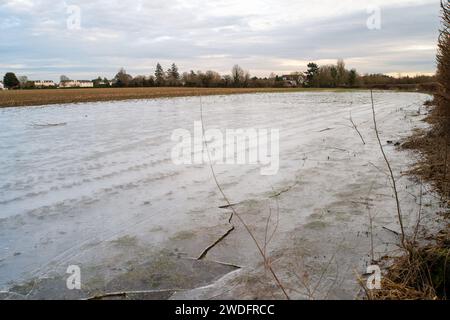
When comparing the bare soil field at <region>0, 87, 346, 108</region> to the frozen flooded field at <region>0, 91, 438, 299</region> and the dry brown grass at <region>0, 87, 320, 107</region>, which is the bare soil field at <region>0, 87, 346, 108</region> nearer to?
the dry brown grass at <region>0, 87, 320, 107</region>

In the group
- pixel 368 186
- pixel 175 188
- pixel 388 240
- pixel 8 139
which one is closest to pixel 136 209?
pixel 175 188

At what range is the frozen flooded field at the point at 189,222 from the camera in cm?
386

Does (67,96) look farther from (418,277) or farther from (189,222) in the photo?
(418,277)

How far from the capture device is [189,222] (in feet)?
18.0

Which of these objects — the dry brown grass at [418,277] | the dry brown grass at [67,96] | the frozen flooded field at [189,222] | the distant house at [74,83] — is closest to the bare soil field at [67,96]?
the dry brown grass at [67,96]

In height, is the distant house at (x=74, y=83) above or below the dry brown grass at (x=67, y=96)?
above

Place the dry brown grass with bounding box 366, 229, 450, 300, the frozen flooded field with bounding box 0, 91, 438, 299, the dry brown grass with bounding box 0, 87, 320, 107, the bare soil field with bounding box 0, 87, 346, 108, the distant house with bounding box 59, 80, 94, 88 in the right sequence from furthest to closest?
1. the distant house with bounding box 59, 80, 94, 88
2. the dry brown grass with bounding box 0, 87, 320, 107
3. the bare soil field with bounding box 0, 87, 346, 108
4. the frozen flooded field with bounding box 0, 91, 438, 299
5. the dry brown grass with bounding box 366, 229, 450, 300

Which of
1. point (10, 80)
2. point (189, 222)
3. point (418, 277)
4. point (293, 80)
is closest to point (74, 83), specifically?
point (10, 80)

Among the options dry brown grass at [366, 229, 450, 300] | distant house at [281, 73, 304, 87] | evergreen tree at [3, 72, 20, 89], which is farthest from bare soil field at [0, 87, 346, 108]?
distant house at [281, 73, 304, 87]

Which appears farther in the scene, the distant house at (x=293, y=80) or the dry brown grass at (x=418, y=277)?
the distant house at (x=293, y=80)

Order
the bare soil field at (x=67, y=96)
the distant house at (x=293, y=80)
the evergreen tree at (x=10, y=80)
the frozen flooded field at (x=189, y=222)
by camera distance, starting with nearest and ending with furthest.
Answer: the frozen flooded field at (x=189, y=222) → the bare soil field at (x=67, y=96) → the evergreen tree at (x=10, y=80) → the distant house at (x=293, y=80)

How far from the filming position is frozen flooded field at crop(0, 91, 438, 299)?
3863 mm

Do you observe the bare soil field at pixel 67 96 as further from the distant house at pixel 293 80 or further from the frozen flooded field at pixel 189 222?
the distant house at pixel 293 80

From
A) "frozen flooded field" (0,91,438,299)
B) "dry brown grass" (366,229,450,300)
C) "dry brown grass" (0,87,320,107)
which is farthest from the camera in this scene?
"dry brown grass" (0,87,320,107)
